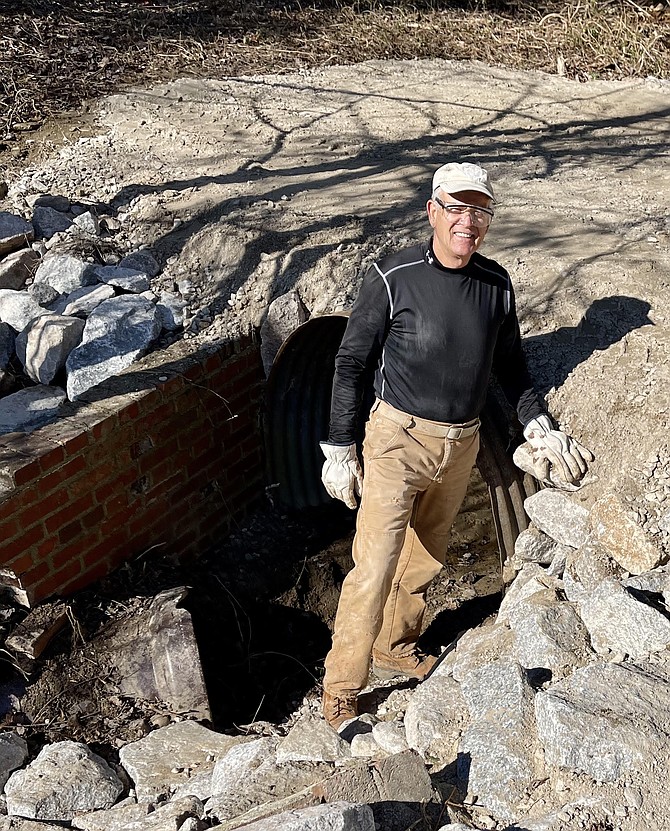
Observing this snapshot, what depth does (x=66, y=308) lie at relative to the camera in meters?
5.40

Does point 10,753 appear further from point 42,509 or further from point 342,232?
point 342,232

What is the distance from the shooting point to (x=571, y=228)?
5.21m

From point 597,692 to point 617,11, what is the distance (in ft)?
28.2

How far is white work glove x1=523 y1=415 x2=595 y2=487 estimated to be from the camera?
3.95 meters

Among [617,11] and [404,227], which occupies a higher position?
[617,11]

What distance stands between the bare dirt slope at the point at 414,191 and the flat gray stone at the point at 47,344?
76cm

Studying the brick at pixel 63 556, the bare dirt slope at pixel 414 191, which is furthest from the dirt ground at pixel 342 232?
the brick at pixel 63 556

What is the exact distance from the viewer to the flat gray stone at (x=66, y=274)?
5539mm

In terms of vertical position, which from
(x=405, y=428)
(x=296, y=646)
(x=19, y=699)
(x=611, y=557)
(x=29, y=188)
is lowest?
(x=296, y=646)

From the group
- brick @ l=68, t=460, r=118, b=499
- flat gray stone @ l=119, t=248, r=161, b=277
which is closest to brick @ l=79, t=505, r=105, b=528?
brick @ l=68, t=460, r=118, b=499

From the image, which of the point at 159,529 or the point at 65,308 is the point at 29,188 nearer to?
the point at 65,308

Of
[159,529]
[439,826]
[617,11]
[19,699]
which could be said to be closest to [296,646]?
[159,529]

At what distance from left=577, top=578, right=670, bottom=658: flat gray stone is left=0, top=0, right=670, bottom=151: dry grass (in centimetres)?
604

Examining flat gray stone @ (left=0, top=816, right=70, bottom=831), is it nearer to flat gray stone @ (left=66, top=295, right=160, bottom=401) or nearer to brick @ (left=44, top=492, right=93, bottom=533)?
brick @ (left=44, top=492, right=93, bottom=533)
